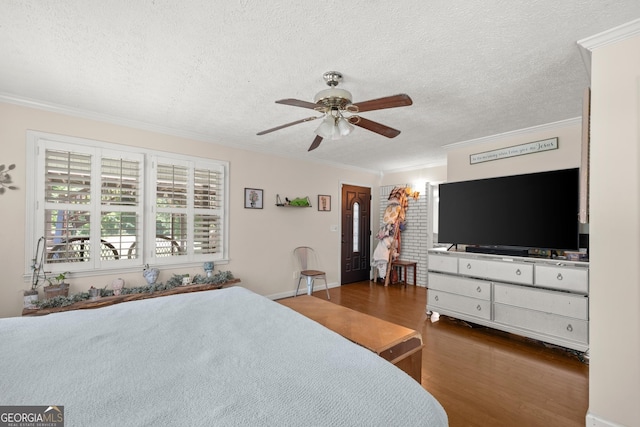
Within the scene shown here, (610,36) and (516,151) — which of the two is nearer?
(610,36)

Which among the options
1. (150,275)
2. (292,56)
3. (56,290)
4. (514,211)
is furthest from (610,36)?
(56,290)

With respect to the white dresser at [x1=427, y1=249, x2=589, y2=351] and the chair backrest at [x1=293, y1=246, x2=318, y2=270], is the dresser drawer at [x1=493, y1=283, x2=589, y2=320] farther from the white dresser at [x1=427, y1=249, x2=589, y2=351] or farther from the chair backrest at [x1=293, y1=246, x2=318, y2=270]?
the chair backrest at [x1=293, y1=246, x2=318, y2=270]

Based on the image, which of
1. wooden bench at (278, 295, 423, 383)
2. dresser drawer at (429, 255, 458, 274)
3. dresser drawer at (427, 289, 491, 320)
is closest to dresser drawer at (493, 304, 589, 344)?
dresser drawer at (427, 289, 491, 320)

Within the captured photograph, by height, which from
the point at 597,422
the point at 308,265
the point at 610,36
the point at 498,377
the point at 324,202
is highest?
the point at 610,36

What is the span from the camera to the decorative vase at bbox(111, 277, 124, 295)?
3.05 metres

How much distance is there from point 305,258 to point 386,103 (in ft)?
11.4

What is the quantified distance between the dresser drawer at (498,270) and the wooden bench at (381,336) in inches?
70.9

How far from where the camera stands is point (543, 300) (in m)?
2.87

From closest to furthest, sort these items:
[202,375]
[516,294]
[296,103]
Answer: [202,375] → [296,103] → [516,294]

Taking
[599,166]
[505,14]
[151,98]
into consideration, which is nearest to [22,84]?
[151,98]

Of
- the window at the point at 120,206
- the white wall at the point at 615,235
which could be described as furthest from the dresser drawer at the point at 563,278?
the window at the point at 120,206

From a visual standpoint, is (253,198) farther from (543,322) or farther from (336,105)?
(543,322)

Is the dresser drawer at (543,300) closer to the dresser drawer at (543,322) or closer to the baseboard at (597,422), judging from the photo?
the dresser drawer at (543,322)

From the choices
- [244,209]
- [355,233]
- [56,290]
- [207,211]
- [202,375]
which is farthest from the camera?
[355,233]
